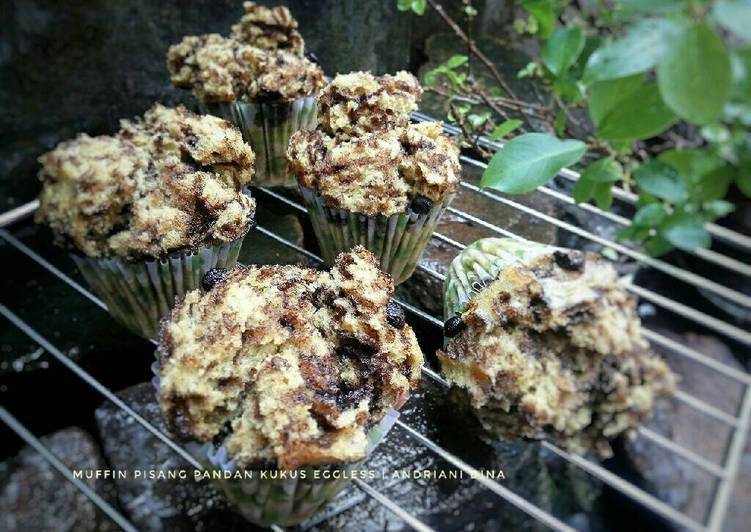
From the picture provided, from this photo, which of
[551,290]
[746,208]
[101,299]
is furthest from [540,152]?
[101,299]

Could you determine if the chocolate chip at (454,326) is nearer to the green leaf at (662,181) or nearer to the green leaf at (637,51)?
the green leaf at (662,181)

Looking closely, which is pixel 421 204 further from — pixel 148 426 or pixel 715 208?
pixel 148 426

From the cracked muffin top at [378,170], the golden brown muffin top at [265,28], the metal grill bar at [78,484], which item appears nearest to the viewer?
the metal grill bar at [78,484]

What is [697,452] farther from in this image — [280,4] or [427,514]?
[280,4]

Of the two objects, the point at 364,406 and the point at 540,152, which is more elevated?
the point at 540,152

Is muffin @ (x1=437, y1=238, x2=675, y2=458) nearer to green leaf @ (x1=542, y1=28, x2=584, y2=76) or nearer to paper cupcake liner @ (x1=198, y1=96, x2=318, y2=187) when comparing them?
green leaf @ (x1=542, y1=28, x2=584, y2=76)

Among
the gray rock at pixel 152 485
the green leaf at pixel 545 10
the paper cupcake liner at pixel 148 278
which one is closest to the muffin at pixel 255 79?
the paper cupcake liner at pixel 148 278
